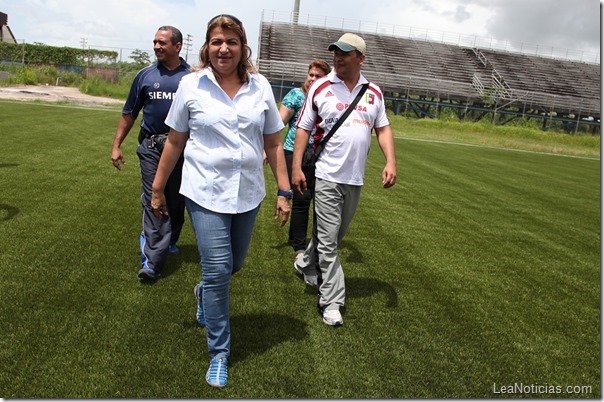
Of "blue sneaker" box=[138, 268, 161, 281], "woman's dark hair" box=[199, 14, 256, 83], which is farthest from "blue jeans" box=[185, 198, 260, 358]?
"blue sneaker" box=[138, 268, 161, 281]

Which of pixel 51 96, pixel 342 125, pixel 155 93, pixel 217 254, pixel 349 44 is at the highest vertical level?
pixel 349 44

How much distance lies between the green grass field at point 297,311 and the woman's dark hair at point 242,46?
5.40ft

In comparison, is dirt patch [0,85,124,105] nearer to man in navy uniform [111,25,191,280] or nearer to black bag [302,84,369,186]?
man in navy uniform [111,25,191,280]

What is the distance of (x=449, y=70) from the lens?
144 ft

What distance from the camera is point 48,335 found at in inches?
124

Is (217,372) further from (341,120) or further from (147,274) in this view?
(341,120)

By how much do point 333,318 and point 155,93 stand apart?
219 cm

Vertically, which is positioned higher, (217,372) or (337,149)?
(337,149)

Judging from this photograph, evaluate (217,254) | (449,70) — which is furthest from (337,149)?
(449,70)

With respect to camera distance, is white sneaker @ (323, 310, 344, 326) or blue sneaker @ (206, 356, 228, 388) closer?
blue sneaker @ (206, 356, 228, 388)

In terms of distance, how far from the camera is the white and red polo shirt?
3.68 m

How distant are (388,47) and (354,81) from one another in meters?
45.3

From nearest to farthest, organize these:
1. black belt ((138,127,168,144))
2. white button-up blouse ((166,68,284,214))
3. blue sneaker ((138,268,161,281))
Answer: white button-up blouse ((166,68,284,214))
blue sneaker ((138,268,161,281))
black belt ((138,127,168,144))

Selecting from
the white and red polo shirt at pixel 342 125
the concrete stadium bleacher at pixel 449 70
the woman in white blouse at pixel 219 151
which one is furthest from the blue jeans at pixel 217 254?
the concrete stadium bleacher at pixel 449 70
